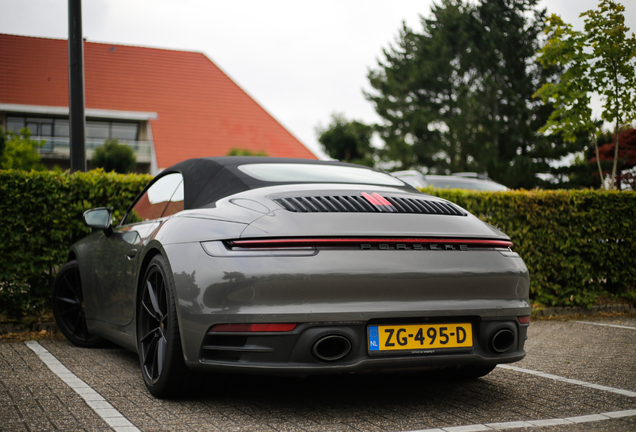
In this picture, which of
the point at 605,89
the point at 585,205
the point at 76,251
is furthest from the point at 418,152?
the point at 76,251

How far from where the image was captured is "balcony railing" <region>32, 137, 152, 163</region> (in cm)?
3697

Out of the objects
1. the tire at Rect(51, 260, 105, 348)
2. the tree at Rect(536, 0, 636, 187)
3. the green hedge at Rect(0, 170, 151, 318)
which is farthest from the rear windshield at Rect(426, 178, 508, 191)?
the tire at Rect(51, 260, 105, 348)

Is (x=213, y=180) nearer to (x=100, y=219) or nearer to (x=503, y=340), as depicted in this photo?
(x=100, y=219)

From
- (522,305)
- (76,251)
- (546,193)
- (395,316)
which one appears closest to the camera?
(395,316)

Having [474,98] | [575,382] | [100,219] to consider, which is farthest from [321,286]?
[474,98]

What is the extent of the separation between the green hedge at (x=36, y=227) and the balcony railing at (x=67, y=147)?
31406mm

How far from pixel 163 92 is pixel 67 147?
646 centimetres

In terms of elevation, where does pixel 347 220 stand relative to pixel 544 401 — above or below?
above

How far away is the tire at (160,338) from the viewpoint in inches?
132

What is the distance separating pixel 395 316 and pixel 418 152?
36256 mm

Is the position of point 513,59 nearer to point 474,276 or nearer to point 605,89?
point 605,89

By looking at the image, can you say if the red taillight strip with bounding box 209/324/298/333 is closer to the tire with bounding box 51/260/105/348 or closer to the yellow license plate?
the yellow license plate

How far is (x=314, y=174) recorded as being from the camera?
164 inches

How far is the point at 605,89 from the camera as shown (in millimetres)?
10180
